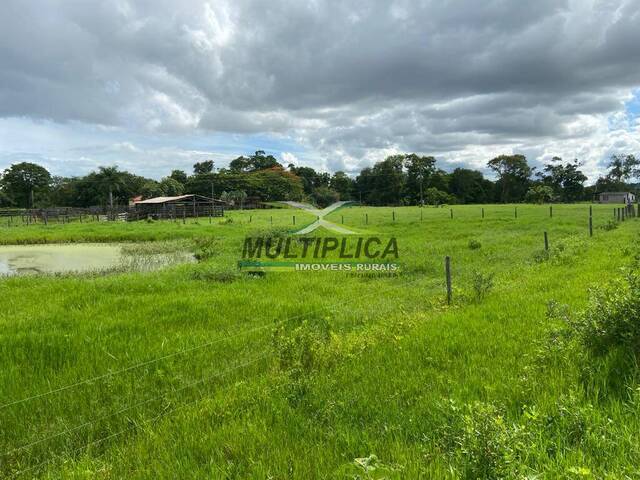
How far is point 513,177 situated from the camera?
90000 mm

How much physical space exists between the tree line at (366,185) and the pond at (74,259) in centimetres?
5303

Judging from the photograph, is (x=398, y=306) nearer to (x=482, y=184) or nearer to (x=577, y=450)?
(x=577, y=450)

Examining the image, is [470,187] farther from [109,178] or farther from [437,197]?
[109,178]

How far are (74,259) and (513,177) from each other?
301 feet

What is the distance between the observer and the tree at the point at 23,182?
78.8m

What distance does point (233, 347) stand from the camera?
5.66 meters

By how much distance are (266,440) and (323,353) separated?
1781 millimetres

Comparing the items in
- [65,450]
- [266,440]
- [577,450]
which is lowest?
[65,450]

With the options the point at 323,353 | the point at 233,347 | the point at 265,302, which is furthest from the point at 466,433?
the point at 265,302

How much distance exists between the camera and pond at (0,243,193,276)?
1491 centimetres

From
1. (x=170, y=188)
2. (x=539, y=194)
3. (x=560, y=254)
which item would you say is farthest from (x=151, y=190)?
(x=560, y=254)

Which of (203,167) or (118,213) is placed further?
(203,167)

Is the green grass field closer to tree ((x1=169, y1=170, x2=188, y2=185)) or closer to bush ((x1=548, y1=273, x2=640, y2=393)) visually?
bush ((x1=548, y1=273, x2=640, y2=393))

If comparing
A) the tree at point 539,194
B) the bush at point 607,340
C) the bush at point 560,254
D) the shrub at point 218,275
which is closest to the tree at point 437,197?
the tree at point 539,194
